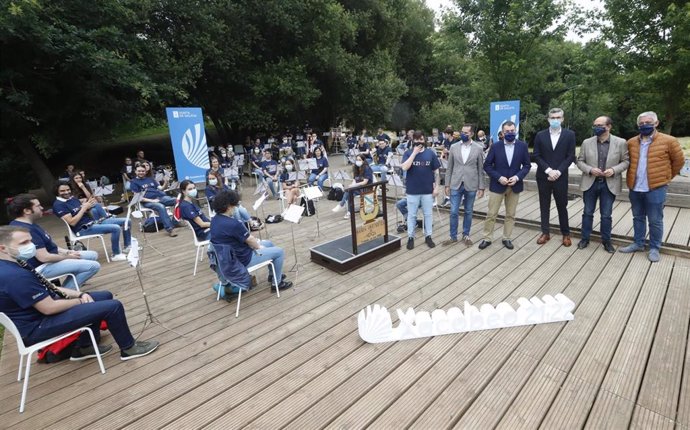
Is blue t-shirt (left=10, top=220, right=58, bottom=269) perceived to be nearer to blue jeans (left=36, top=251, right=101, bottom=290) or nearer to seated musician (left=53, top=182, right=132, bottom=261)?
blue jeans (left=36, top=251, right=101, bottom=290)

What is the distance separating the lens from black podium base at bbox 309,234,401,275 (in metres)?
4.90

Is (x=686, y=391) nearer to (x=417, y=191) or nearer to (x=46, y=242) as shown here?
(x=417, y=191)

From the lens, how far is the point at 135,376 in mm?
3014

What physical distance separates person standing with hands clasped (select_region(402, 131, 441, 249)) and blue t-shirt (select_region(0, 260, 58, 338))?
4499mm

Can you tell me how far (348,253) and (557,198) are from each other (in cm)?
332

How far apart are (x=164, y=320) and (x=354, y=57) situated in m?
19.8

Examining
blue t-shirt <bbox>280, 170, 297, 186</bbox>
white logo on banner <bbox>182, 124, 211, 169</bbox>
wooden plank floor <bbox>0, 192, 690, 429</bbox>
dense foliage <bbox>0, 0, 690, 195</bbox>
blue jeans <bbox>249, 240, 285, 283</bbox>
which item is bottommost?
wooden plank floor <bbox>0, 192, 690, 429</bbox>

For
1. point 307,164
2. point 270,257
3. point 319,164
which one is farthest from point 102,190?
point 270,257

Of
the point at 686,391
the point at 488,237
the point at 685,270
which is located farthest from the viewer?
the point at 488,237

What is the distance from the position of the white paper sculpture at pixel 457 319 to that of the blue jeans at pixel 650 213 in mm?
2277

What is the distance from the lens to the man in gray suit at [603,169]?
464 centimetres

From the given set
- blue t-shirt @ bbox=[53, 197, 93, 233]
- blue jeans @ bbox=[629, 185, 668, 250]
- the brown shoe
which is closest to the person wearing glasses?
blue jeans @ bbox=[629, 185, 668, 250]

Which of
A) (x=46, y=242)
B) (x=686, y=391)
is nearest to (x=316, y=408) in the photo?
(x=686, y=391)

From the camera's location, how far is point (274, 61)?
18625 millimetres
